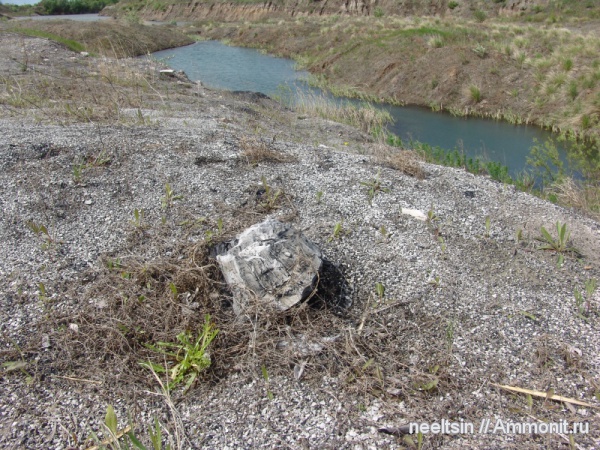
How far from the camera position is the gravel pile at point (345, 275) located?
2309 millimetres

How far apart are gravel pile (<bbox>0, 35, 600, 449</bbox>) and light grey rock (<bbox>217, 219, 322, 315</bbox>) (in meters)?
0.32

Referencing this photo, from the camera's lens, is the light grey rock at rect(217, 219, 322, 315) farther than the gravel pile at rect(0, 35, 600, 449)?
Yes

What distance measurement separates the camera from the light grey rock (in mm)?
2830

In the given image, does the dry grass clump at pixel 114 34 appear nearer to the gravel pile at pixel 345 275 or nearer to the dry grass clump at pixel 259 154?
the dry grass clump at pixel 259 154

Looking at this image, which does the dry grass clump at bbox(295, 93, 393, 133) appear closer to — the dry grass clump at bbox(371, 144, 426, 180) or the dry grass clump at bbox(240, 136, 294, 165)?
the dry grass clump at bbox(371, 144, 426, 180)

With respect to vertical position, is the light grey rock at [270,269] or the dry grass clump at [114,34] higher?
the dry grass clump at [114,34]

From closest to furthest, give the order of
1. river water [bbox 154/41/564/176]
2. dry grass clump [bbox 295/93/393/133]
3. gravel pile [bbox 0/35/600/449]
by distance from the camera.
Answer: gravel pile [bbox 0/35/600/449] → river water [bbox 154/41/564/176] → dry grass clump [bbox 295/93/393/133]

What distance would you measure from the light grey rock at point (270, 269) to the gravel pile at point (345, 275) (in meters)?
0.32

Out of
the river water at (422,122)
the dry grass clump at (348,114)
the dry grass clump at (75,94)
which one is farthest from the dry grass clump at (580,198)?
the dry grass clump at (348,114)

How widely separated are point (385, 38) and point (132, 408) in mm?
19903

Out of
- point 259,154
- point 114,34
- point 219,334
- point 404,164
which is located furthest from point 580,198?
point 114,34

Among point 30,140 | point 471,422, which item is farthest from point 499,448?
point 30,140

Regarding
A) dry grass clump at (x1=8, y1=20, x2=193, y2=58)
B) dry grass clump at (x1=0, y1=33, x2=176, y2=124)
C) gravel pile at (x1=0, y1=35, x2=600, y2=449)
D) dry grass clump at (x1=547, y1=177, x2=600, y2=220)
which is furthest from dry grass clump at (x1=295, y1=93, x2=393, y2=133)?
dry grass clump at (x1=8, y1=20, x2=193, y2=58)

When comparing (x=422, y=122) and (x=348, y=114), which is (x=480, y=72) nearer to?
(x=422, y=122)
